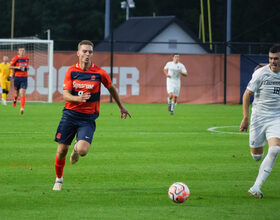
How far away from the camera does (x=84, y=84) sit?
29.7ft

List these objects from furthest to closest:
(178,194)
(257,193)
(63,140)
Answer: (63,140), (257,193), (178,194)

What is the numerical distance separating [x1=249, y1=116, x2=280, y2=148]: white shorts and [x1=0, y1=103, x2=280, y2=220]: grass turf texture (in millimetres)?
701

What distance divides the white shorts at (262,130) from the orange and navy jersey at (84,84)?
7.49 feet

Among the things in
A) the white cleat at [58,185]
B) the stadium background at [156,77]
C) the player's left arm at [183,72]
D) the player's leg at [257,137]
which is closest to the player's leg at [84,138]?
the white cleat at [58,185]

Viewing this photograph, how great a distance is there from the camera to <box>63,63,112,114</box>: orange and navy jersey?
9.04 metres

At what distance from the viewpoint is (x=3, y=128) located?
1775 cm

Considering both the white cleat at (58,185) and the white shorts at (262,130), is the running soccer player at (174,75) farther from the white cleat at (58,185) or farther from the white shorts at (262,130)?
the white cleat at (58,185)

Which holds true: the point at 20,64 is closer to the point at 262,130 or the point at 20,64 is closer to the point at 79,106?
the point at 79,106

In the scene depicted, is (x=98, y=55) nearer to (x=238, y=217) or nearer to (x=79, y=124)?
(x=79, y=124)

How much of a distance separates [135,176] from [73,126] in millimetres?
1626

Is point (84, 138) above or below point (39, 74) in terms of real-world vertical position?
below

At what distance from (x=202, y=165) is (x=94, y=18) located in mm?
51897

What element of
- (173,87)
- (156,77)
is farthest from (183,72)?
(156,77)

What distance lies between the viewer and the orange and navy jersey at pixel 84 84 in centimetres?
904
